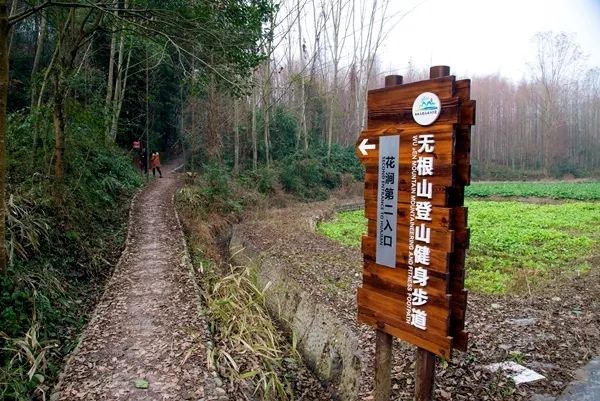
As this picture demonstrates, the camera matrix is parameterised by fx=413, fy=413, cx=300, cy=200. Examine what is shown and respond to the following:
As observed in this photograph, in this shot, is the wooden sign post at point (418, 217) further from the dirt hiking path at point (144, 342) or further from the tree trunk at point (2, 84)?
the tree trunk at point (2, 84)

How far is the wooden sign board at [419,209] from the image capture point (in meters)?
2.46

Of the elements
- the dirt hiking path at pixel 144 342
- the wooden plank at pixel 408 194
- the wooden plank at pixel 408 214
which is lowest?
the dirt hiking path at pixel 144 342

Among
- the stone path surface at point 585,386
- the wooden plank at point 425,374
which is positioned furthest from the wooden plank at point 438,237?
the stone path surface at point 585,386

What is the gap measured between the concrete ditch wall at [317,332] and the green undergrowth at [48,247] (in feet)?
8.89

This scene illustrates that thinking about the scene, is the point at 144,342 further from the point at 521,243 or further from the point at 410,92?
the point at 521,243

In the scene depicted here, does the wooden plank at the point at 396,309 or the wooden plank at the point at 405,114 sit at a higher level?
the wooden plank at the point at 405,114

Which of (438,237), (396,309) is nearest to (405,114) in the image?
(438,237)

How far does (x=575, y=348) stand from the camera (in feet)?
14.4

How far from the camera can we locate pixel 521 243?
9.99 m

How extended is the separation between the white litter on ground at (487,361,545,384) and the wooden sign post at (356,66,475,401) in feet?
4.72

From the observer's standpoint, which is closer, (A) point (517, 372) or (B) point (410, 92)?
(B) point (410, 92)

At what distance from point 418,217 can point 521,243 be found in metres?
8.73

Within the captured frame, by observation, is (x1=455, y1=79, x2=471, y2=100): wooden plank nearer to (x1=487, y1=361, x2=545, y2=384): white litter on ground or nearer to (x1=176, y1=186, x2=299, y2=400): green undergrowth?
(x1=487, y1=361, x2=545, y2=384): white litter on ground

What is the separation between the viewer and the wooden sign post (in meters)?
2.46
